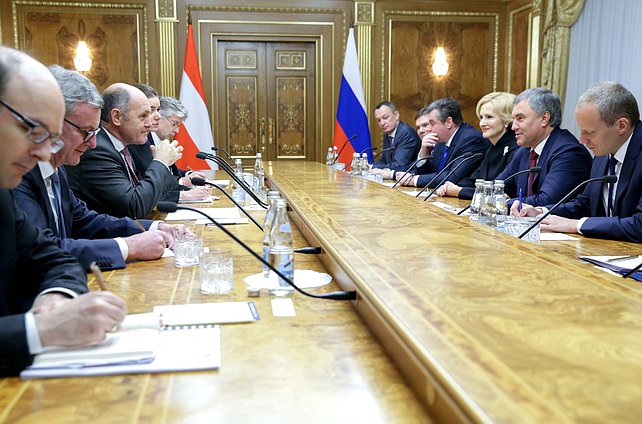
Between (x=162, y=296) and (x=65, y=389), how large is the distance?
0.56m

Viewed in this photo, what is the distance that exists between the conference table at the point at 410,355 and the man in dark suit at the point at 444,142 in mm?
3068

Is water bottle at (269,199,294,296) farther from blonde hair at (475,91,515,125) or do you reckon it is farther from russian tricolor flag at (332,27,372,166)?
russian tricolor flag at (332,27,372,166)

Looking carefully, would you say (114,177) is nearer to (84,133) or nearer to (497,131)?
(84,133)

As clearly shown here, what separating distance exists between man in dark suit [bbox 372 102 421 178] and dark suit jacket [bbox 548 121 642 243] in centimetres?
286

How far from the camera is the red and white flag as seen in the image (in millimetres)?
6672

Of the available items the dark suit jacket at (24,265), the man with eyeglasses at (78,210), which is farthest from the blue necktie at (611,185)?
the dark suit jacket at (24,265)

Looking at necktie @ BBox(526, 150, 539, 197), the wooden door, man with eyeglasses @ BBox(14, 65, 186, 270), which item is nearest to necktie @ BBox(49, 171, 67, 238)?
man with eyeglasses @ BBox(14, 65, 186, 270)

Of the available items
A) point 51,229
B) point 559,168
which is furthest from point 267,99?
point 51,229

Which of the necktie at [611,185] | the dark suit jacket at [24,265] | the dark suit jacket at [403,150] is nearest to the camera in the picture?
the dark suit jacket at [24,265]

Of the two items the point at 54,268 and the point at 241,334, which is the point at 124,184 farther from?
the point at 241,334

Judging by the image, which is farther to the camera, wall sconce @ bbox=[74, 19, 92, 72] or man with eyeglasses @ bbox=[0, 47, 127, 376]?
wall sconce @ bbox=[74, 19, 92, 72]

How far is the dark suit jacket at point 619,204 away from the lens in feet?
7.89

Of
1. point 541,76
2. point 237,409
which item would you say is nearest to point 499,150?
point 541,76

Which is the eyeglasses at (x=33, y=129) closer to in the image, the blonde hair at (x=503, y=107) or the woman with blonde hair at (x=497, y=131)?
the woman with blonde hair at (x=497, y=131)
